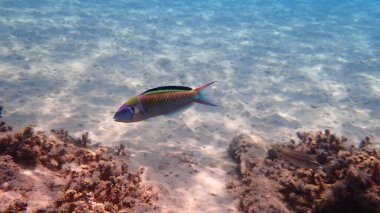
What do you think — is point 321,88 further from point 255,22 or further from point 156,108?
point 255,22

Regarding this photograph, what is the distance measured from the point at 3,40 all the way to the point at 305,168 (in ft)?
40.5

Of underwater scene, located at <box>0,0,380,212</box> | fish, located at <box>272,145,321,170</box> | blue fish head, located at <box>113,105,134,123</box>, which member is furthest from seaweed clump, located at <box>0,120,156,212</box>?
fish, located at <box>272,145,321,170</box>

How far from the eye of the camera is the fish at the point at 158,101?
8.14 feet

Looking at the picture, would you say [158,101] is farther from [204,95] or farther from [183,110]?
[204,95]

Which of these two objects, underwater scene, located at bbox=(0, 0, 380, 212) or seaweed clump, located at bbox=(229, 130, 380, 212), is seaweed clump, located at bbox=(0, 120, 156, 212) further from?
seaweed clump, located at bbox=(229, 130, 380, 212)

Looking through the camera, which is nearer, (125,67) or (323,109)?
(323,109)

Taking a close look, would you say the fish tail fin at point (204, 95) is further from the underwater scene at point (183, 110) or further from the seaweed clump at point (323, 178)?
the seaweed clump at point (323, 178)

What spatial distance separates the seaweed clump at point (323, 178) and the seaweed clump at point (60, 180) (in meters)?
1.47

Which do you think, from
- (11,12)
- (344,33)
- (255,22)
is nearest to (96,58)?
(11,12)

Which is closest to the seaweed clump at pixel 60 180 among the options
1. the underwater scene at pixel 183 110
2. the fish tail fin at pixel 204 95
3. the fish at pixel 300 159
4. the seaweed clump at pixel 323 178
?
the underwater scene at pixel 183 110

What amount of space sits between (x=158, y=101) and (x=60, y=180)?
4.53 ft

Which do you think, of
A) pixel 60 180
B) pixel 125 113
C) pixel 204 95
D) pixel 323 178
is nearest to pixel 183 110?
pixel 204 95

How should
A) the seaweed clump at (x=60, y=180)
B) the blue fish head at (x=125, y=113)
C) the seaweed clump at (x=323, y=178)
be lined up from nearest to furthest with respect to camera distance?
the seaweed clump at (x=60, y=180) → the blue fish head at (x=125, y=113) → the seaweed clump at (x=323, y=178)

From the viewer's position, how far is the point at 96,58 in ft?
35.6
